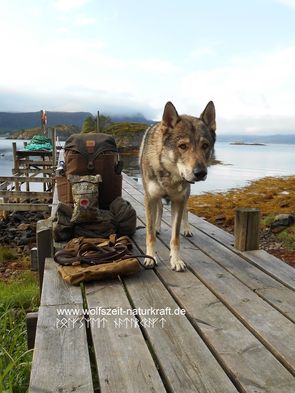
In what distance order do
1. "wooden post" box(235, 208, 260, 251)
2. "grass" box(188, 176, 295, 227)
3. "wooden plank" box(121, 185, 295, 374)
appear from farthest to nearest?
1. "grass" box(188, 176, 295, 227)
2. "wooden post" box(235, 208, 260, 251)
3. "wooden plank" box(121, 185, 295, 374)

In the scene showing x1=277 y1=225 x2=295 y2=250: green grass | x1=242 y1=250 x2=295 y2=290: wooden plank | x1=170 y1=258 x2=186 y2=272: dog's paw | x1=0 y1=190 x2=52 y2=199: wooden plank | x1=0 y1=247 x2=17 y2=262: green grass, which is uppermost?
x1=170 y1=258 x2=186 y2=272: dog's paw

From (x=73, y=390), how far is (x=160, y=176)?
2.47m

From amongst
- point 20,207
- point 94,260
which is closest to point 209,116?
point 94,260

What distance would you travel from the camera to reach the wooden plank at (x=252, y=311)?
2264 millimetres

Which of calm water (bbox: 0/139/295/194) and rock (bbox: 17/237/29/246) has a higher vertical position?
rock (bbox: 17/237/29/246)

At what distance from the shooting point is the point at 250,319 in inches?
103

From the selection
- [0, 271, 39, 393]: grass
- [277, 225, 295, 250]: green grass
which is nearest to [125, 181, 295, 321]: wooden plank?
[0, 271, 39, 393]: grass

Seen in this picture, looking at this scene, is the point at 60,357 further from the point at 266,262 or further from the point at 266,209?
the point at 266,209

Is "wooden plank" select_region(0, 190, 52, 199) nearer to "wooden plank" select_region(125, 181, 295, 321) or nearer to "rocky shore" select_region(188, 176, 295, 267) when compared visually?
"rocky shore" select_region(188, 176, 295, 267)

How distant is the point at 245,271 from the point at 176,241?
2.56 ft

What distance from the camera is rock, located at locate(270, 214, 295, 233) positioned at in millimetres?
9759

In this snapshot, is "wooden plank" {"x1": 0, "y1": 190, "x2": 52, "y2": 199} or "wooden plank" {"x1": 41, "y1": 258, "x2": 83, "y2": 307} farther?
"wooden plank" {"x1": 0, "y1": 190, "x2": 52, "y2": 199}

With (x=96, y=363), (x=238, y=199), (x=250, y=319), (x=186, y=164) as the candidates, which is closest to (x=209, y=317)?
(x=250, y=319)

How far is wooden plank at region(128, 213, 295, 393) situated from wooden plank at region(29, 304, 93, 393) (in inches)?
31.4
